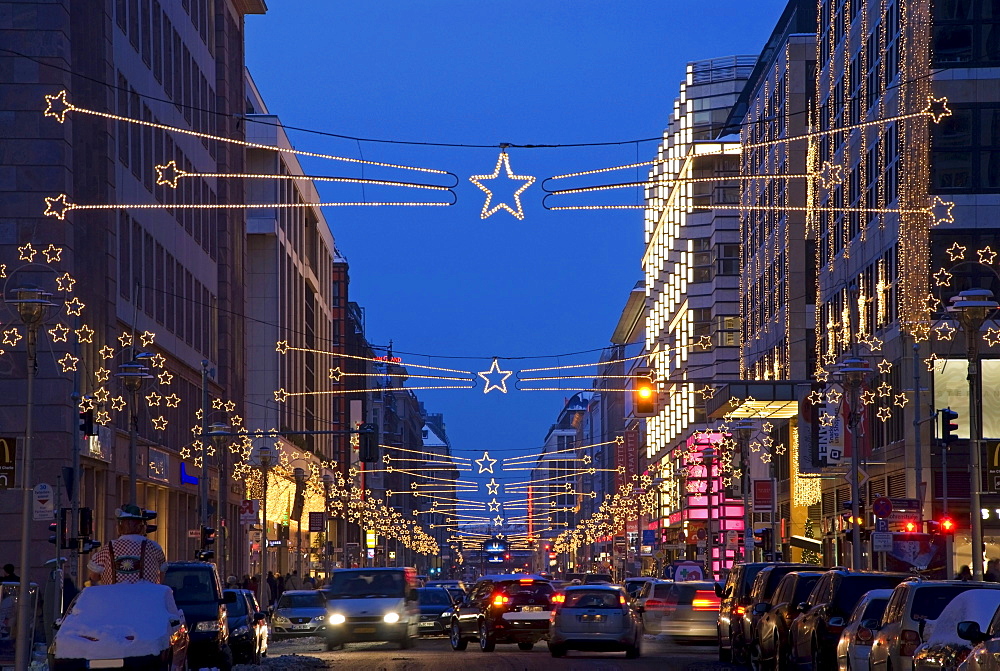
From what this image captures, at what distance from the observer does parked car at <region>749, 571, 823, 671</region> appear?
85.1 feet

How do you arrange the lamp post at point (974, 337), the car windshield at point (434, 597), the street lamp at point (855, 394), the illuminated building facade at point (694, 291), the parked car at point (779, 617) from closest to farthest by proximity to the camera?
the parked car at point (779, 617)
the lamp post at point (974, 337)
the street lamp at point (855, 394)
the car windshield at point (434, 597)
the illuminated building facade at point (694, 291)

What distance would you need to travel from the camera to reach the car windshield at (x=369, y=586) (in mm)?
39938

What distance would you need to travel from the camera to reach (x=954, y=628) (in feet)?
55.6

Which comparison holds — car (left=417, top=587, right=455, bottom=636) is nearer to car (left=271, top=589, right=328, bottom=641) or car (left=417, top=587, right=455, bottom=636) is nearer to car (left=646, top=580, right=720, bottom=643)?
car (left=271, top=589, right=328, bottom=641)

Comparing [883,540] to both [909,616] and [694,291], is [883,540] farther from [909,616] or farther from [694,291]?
[694,291]

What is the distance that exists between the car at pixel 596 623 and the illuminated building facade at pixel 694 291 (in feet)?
183

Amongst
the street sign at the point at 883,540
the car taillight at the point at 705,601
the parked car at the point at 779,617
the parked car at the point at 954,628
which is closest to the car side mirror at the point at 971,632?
the parked car at the point at 954,628

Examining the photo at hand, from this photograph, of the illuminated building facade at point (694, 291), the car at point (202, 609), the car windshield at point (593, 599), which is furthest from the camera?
the illuminated building facade at point (694, 291)

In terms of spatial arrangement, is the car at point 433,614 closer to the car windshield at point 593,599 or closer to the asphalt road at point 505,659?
the asphalt road at point 505,659

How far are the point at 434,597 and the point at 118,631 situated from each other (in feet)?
96.5

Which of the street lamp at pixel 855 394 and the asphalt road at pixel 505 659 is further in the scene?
the street lamp at pixel 855 394

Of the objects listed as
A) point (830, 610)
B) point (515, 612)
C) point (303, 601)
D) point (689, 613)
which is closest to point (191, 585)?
point (830, 610)

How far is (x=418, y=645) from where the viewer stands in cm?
4406

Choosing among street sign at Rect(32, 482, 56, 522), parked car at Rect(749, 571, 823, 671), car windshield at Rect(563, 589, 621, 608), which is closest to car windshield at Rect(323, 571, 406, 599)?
street sign at Rect(32, 482, 56, 522)
